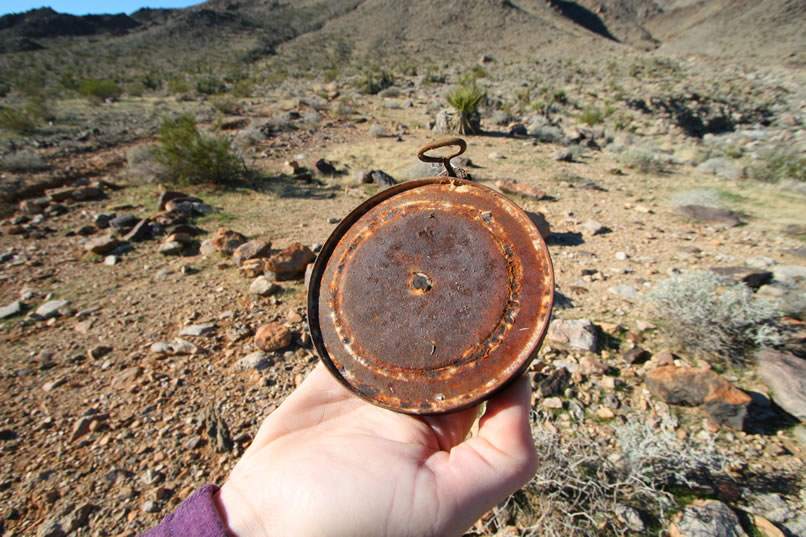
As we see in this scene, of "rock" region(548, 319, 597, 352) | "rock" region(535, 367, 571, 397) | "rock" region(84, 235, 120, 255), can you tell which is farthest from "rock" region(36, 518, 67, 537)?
"rock" region(84, 235, 120, 255)

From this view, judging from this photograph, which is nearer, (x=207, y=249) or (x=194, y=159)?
(x=207, y=249)

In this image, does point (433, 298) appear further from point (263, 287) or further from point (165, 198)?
point (165, 198)


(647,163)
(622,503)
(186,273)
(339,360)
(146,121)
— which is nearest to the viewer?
(339,360)

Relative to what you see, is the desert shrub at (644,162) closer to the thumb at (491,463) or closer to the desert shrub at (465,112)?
the desert shrub at (465,112)

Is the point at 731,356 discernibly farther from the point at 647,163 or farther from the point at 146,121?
the point at 146,121

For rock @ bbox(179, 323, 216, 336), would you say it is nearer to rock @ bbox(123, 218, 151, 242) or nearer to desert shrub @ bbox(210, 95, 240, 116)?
rock @ bbox(123, 218, 151, 242)

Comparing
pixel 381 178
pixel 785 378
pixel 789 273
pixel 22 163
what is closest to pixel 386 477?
pixel 785 378

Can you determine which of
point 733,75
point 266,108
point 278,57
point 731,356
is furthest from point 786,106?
point 278,57

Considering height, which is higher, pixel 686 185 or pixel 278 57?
pixel 278 57
